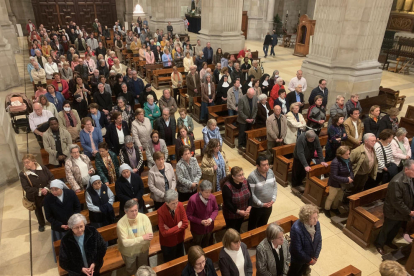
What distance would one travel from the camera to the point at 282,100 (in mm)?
7715

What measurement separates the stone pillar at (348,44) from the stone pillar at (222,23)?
5277mm

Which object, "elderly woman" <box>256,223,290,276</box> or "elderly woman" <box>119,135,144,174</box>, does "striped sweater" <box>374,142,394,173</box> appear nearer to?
"elderly woman" <box>256,223,290,276</box>

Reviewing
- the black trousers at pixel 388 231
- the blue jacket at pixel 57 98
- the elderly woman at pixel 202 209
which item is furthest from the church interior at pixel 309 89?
the blue jacket at pixel 57 98

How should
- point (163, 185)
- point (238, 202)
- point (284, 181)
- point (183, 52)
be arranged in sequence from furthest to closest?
point (183, 52)
point (284, 181)
point (163, 185)
point (238, 202)

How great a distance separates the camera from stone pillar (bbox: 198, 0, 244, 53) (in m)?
14.4

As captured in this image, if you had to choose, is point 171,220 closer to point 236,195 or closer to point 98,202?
point 236,195

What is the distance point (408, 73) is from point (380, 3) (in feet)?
28.1

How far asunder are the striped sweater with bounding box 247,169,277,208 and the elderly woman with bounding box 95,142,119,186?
2429 mm

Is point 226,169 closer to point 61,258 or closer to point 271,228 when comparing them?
point 271,228

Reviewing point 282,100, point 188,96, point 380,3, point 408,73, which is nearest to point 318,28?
point 380,3

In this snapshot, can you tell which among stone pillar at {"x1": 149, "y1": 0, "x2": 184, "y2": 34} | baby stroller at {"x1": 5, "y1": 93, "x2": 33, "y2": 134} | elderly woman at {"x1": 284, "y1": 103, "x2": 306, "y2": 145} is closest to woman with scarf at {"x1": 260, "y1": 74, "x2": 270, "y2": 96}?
elderly woman at {"x1": 284, "y1": 103, "x2": 306, "y2": 145}

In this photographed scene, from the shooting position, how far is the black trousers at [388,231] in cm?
488

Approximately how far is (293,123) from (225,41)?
29.4 ft

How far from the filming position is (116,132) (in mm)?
6312
